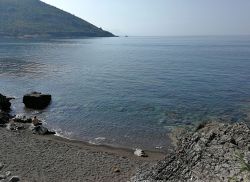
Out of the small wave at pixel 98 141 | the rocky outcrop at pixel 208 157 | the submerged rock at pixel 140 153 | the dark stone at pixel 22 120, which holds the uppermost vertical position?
the rocky outcrop at pixel 208 157

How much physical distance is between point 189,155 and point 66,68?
79032 mm

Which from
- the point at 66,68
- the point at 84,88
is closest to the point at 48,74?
the point at 66,68

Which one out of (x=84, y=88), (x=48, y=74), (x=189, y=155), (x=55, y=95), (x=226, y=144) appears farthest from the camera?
(x=48, y=74)

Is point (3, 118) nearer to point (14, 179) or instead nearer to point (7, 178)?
point (7, 178)

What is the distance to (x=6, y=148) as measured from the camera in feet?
106

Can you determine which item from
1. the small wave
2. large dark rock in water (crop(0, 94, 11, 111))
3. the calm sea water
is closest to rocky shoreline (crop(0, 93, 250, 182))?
the small wave

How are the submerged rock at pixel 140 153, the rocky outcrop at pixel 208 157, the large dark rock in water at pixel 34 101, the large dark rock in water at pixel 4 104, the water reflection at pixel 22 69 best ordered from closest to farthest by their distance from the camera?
the rocky outcrop at pixel 208 157 → the submerged rock at pixel 140 153 → the large dark rock in water at pixel 4 104 → the large dark rock in water at pixel 34 101 → the water reflection at pixel 22 69

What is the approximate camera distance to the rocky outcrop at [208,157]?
63.0ft

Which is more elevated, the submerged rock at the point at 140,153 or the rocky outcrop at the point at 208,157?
the rocky outcrop at the point at 208,157

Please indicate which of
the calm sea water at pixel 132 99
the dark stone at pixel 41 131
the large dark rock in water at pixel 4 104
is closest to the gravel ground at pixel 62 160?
the dark stone at pixel 41 131

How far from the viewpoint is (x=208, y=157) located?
68.7ft

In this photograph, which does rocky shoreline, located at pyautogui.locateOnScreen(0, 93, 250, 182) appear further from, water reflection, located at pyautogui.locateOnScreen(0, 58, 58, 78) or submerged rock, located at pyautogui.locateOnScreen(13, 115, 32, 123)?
water reflection, located at pyautogui.locateOnScreen(0, 58, 58, 78)

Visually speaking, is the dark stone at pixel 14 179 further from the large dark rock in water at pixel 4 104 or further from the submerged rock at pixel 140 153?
the large dark rock in water at pixel 4 104

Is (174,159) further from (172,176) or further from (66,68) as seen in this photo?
(66,68)
